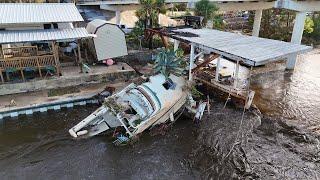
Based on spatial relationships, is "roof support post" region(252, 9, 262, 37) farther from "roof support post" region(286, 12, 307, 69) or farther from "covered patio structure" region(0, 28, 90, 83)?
"covered patio structure" region(0, 28, 90, 83)

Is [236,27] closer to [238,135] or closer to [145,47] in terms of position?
[145,47]

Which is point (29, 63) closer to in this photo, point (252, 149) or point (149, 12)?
point (149, 12)

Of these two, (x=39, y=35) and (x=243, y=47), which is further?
(x=39, y=35)

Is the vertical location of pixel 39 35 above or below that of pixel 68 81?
above

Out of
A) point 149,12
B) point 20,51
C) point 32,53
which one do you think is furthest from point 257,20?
point 20,51

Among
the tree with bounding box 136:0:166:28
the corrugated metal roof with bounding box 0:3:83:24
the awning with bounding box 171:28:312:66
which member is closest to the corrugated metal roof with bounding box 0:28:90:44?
the corrugated metal roof with bounding box 0:3:83:24

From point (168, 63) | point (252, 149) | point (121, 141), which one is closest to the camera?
point (252, 149)

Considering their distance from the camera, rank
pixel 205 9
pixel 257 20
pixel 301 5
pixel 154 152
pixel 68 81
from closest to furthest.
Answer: pixel 154 152 → pixel 68 81 → pixel 301 5 → pixel 205 9 → pixel 257 20
